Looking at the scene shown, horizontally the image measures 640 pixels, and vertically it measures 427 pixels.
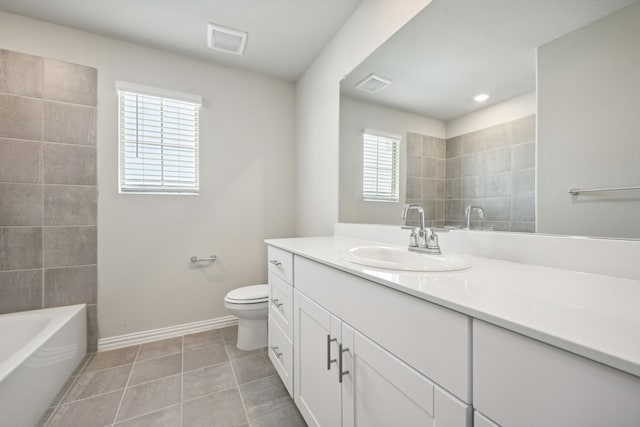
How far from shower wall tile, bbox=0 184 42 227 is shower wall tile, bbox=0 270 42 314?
348mm

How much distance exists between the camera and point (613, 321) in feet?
1.39

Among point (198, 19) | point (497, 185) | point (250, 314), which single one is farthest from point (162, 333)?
point (497, 185)

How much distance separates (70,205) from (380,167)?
2231mm

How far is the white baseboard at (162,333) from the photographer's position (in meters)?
1.95

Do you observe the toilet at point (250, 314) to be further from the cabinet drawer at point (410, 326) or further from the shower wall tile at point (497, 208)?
the shower wall tile at point (497, 208)

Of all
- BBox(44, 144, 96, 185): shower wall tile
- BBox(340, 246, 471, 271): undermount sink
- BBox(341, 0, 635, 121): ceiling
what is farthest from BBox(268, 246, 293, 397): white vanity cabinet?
BBox(44, 144, 96, 185): shower wall tile

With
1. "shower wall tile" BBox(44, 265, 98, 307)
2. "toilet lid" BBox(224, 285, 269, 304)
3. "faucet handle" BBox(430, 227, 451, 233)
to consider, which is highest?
"faucet handle" BBox(430, 227, 451, 233)

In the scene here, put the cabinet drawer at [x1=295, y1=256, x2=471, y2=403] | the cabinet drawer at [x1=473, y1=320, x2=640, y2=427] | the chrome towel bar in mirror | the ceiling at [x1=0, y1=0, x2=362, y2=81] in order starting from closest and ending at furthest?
the cabinet drawer at [x1=473, y1=320, x2=640, y2=427] → the cabinet drawer at [x1=295, y1=256, x2=471, y2=403] → the ceiling at [x1=0, y1=0, x2=362, y2=81] → the chrome towel bar in mirror

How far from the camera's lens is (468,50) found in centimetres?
108

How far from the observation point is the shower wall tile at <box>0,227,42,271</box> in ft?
5.58

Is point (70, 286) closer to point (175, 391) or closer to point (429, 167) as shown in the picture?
point (175, 391)

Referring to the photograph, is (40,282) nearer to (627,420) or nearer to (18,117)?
(18,117)

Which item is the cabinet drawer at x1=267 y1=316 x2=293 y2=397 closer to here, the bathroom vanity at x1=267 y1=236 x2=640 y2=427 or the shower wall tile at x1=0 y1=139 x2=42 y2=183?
the bathroom vanity at x1=267 y1=236 x2=640 y2=427

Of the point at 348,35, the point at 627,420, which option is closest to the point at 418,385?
the point at 627,420
